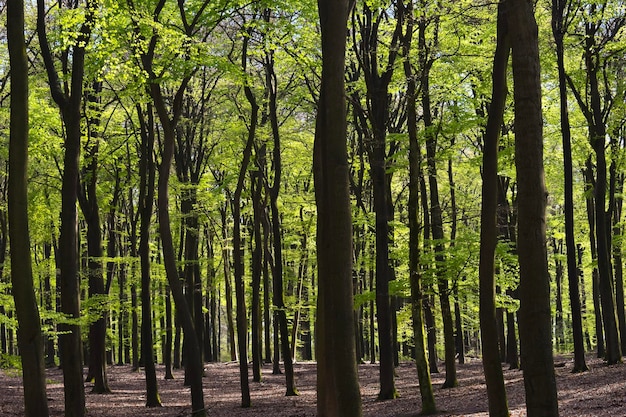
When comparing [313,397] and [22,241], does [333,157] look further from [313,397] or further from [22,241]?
[313,397]

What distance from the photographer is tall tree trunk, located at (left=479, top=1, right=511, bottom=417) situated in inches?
416

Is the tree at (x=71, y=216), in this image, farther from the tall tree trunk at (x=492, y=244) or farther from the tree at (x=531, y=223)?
the tree at (x=531, y=223)

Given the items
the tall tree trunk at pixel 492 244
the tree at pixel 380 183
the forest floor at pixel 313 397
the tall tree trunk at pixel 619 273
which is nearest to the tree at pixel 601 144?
the forest floor at pixel 313 397

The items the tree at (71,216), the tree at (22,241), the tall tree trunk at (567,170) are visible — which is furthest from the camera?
the tall tree trunk at (567,170)

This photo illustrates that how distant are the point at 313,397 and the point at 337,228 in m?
14.3

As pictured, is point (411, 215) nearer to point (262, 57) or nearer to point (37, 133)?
point (262, 57)

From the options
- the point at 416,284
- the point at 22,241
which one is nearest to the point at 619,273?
the point at 416,284

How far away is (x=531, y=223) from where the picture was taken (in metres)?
7.42

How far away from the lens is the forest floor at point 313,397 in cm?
1416

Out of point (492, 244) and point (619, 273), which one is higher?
point (492, 244)

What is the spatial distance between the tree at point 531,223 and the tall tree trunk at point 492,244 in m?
2.71

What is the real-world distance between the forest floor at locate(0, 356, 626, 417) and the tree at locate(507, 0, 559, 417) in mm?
Answer: 5331

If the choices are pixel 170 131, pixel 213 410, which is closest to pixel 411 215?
pixel 170 131

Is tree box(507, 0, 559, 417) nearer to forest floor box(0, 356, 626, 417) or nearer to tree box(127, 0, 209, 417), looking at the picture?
forest floor box(0, 356, 626, 417)
